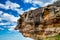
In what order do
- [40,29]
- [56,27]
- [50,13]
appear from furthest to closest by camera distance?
[40,29] < [50,13] < [56,27]

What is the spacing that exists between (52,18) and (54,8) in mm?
3366

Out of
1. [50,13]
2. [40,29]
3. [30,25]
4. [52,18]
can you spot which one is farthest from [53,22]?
[30,25]

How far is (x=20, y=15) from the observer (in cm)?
7069

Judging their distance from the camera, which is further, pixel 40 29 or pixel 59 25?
pixel 40 29

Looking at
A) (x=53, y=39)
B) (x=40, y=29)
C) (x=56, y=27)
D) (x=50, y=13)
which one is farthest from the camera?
(x=40, y=29)

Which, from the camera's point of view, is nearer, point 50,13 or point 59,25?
point 59,25

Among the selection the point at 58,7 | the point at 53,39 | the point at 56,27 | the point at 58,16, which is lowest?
the point at 53,39

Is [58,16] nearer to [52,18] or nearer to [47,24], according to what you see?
[52,18]

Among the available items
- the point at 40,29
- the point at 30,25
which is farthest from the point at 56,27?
the point at 30,25

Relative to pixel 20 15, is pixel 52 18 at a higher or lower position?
lower

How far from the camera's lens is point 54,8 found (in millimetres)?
39000

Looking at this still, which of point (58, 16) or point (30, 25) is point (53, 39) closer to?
point (58, 16)

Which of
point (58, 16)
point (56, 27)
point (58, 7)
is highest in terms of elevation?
point (58, 7)

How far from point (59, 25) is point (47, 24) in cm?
483
